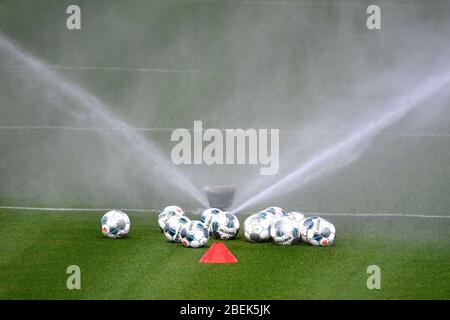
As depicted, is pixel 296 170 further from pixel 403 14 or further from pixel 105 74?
pixel 403 14

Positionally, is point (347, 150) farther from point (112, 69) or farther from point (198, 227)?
point (198, 227)

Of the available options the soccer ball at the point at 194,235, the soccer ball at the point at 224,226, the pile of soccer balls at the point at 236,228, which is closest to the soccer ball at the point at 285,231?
the pile of soccer balls at the point at 236,228

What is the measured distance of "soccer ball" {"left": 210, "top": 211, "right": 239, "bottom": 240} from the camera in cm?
1552

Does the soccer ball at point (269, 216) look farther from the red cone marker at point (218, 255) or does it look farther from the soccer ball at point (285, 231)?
the red cone marker at point (218, 255)

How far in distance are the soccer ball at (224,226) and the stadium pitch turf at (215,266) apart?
8.5 inches

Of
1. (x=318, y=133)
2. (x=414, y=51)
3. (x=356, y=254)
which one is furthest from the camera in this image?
(x=414, y=51)

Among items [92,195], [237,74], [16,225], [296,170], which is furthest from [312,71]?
[16,225]

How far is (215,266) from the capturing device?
13703 mm

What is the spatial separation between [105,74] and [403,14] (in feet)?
33.3

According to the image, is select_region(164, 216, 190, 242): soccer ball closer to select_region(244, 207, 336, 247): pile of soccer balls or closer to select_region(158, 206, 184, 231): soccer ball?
select_region(158, 206, 184, 231): soccer ball

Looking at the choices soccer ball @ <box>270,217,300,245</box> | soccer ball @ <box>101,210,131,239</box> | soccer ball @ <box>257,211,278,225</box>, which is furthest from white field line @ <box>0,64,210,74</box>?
soccer ball @ <box>270,217,300,245</box>

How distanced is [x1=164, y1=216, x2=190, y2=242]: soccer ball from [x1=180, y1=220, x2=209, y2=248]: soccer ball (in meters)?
0.08

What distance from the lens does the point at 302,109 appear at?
28.6 m

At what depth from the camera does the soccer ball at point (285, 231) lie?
15.0 metres
